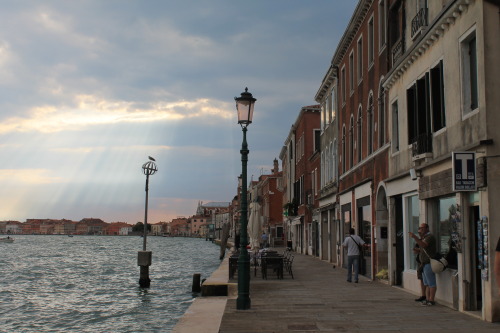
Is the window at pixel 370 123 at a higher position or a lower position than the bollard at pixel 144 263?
higher

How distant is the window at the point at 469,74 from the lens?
10356 mm

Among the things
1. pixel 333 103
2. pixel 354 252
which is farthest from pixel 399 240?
pixel 333 103

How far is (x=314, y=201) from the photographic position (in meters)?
36.8

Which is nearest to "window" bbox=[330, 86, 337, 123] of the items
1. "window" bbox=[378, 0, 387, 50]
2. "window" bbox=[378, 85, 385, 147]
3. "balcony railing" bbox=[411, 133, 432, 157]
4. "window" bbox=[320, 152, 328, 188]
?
"window" bbox=[320, 152, 328, 188]

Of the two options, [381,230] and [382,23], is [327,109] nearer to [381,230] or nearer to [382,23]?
[382,23]

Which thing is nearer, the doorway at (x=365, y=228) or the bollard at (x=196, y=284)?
the doorway at (x=365, y=228)

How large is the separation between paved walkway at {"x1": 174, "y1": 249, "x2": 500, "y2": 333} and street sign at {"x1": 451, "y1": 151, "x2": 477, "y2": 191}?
7.61ft

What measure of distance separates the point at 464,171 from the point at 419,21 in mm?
5398

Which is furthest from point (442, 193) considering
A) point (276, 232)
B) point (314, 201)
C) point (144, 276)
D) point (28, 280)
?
point (276, 232)

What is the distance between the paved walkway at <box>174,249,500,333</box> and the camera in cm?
917

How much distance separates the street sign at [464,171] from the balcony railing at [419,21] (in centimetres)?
483

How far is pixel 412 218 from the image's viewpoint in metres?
14.7

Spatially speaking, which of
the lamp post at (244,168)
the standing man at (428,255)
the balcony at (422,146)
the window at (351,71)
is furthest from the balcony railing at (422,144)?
the window at (351,71)

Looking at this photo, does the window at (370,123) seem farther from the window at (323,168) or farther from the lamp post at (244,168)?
the window at (323,168)
